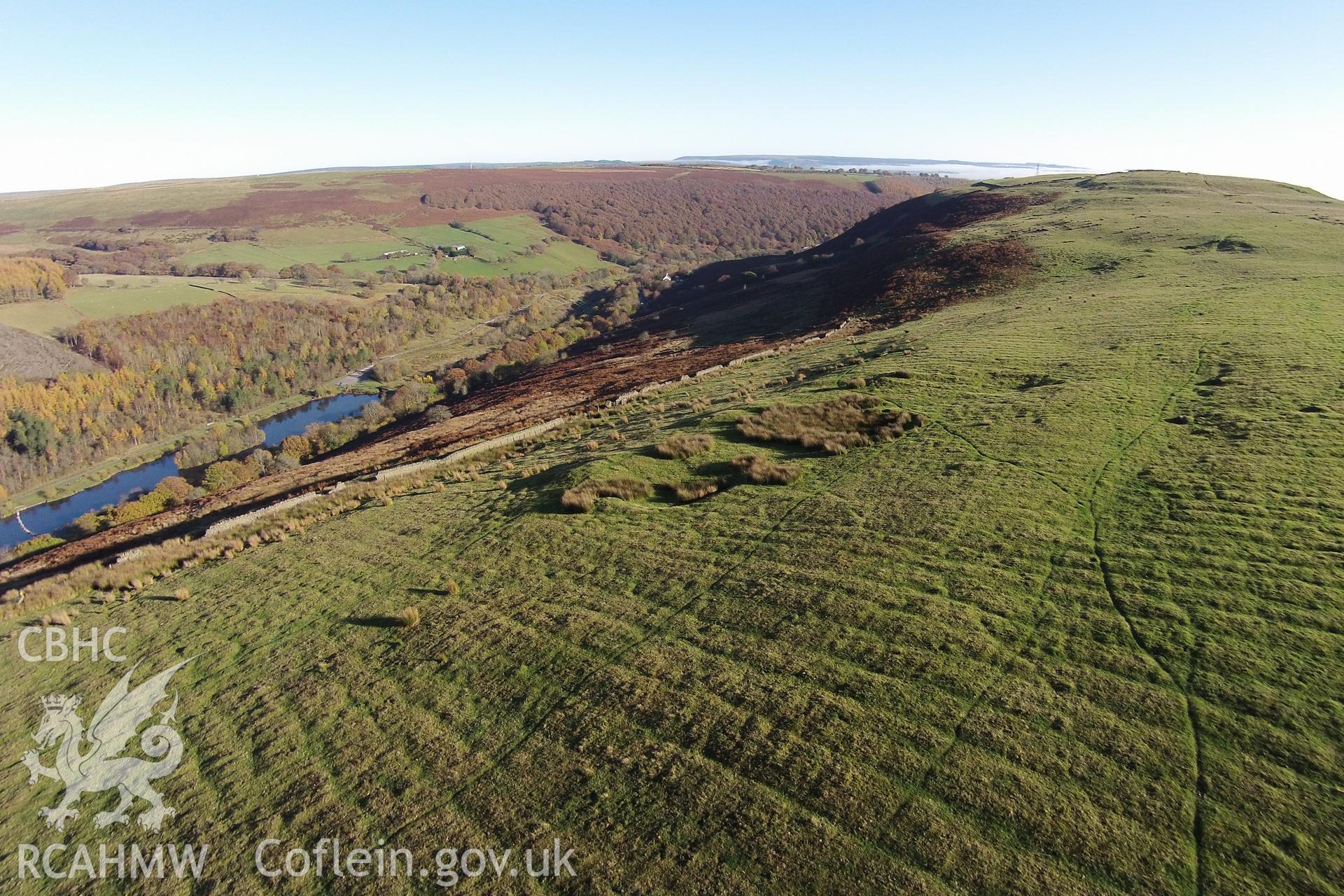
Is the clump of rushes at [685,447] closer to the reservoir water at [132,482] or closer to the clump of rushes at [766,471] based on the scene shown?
the clump of rushes at [766,471]

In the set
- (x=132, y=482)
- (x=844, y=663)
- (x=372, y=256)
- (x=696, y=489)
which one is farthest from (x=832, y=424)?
(x=372, y=256)

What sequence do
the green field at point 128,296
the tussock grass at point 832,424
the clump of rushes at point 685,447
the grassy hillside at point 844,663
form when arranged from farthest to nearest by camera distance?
the green field at point 128,296 → the clump of rushes at point 685,447 → the tussock grass at point 832,424 → the grassy hillside at point 844,663

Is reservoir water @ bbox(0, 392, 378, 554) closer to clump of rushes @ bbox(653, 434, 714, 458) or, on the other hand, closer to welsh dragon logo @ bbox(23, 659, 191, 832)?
welsh dragon logo @ bbox(23, 659, 191, 832)

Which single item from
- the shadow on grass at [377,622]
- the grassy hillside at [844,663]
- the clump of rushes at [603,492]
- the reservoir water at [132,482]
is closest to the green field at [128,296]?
the reservoir water at [132,482]

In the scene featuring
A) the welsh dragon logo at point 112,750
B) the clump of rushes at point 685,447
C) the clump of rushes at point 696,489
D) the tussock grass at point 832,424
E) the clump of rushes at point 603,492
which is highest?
the tussock grass at point 832,424

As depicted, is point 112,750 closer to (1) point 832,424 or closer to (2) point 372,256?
(1) point 832,424
